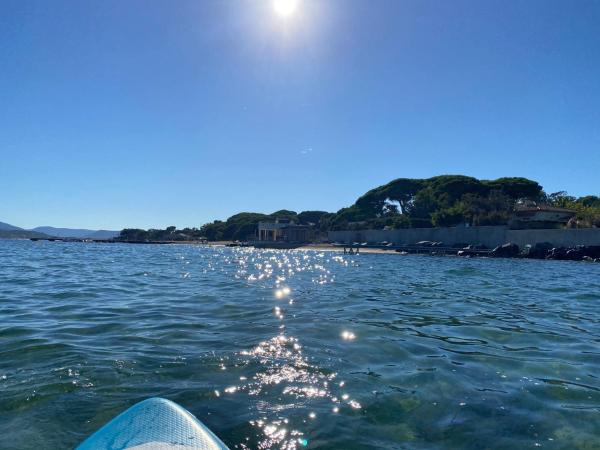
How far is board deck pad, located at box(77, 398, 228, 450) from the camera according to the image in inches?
95.3

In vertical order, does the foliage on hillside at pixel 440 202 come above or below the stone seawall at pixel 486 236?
above

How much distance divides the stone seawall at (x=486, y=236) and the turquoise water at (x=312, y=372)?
99.6ft

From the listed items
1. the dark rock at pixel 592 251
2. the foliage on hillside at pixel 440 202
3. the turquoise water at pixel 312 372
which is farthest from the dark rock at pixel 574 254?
the turquoise water at pixel 312 372

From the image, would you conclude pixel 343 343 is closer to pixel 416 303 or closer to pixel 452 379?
pixel 452 379

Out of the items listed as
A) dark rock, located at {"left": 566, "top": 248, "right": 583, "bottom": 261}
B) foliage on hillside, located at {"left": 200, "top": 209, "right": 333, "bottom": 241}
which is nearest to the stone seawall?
dark rock, located at {"left": 566, "top": 248, "right": 583, "bottom": 261}

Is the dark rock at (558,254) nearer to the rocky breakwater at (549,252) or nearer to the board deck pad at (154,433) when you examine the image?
the rocky breakwater at (549,252)

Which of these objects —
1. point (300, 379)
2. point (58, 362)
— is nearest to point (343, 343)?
point (300, 379)

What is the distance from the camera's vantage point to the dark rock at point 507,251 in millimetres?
36156

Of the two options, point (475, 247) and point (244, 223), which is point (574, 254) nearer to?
point (475, 247)

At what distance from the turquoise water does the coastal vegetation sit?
39771 millimetres

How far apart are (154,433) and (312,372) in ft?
7.39

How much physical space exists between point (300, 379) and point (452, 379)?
1.60m

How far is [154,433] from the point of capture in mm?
2537

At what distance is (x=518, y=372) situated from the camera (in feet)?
15.0
